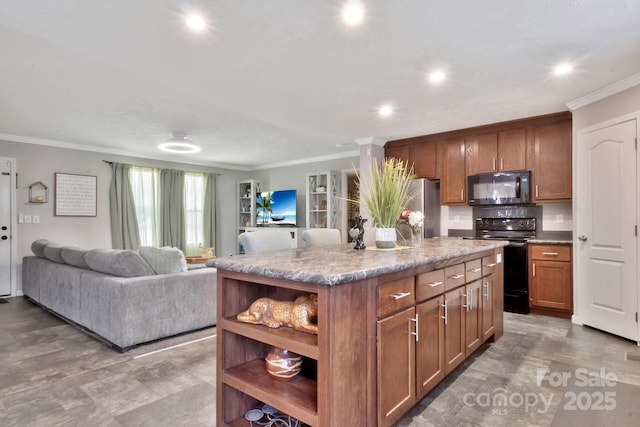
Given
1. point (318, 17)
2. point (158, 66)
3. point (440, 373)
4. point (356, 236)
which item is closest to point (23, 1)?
point (158, 66)

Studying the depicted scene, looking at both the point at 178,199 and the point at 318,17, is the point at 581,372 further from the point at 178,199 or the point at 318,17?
the point at 178,199

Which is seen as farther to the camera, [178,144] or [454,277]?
[178,144]

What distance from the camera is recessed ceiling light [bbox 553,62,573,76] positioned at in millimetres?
A: 2761

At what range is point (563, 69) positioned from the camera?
9.32 ft

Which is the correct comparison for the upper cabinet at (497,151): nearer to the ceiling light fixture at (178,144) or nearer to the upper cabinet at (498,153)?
the upper cabinet at (498,153)

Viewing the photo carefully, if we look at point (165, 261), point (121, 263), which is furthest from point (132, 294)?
point (165, 261)

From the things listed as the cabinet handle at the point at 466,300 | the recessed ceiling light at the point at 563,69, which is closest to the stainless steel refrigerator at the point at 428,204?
the recessed ceiling light at the point at 563,69

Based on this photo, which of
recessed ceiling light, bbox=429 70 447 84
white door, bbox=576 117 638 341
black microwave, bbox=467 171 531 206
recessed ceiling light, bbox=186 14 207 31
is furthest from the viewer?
black microwave, bbox=467 171 531 206

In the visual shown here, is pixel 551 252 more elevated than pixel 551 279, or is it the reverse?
pixel 551 252

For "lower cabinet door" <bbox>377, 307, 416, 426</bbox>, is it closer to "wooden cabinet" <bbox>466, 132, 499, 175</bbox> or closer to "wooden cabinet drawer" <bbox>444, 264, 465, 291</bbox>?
"wooden cabinet drawer" <bbox>444, 264, 465, 291</bbox>

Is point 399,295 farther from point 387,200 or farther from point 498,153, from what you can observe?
point 498,153

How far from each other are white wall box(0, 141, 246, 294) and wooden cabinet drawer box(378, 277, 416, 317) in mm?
5847

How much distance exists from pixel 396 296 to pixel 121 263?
2.51m

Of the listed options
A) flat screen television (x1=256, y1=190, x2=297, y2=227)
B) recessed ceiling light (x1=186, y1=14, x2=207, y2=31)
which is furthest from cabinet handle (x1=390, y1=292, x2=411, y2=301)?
flat screen television (x1=256, y1=190, x2=297, y2=227)
